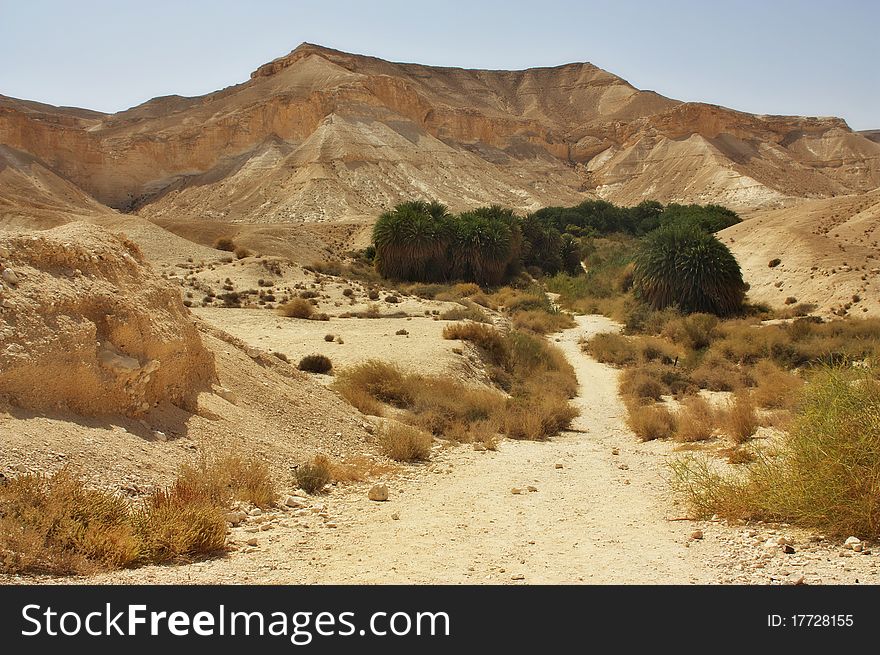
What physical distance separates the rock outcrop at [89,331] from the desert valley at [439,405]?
31 mm

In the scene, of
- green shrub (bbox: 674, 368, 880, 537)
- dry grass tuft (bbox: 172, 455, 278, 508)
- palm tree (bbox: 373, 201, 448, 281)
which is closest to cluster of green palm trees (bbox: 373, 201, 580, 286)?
palm tree (bbox: 373, 201, 448, 281)

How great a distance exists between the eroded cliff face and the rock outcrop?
5928 cm

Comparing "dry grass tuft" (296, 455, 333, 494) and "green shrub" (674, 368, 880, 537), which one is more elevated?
"green shrub" (674, 368, 880, 537)

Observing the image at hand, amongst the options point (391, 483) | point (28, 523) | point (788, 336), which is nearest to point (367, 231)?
point (788, 336)

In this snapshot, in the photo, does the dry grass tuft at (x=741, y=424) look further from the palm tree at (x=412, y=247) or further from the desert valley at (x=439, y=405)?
the palm tree at (x=412, y=247)

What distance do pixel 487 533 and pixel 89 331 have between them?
4.61m

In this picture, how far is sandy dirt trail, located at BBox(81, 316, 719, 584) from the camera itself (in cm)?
548

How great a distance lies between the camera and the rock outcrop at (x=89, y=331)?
715cm

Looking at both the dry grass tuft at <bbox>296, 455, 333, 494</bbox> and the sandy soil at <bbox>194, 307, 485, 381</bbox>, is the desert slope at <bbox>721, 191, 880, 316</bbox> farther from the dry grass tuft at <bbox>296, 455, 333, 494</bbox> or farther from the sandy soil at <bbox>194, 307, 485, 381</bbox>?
the dry grass tuft at <bbox>296, 455, 333, 494</bbox>

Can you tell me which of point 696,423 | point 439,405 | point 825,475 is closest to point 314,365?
point 439,405

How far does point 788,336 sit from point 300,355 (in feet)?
49.8

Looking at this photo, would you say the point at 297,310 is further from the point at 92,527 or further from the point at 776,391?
the point at 92,527

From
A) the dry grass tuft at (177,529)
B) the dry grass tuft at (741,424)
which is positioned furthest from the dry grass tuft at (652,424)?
the dry grass tuft at (177,529)

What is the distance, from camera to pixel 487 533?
23.2 feet
